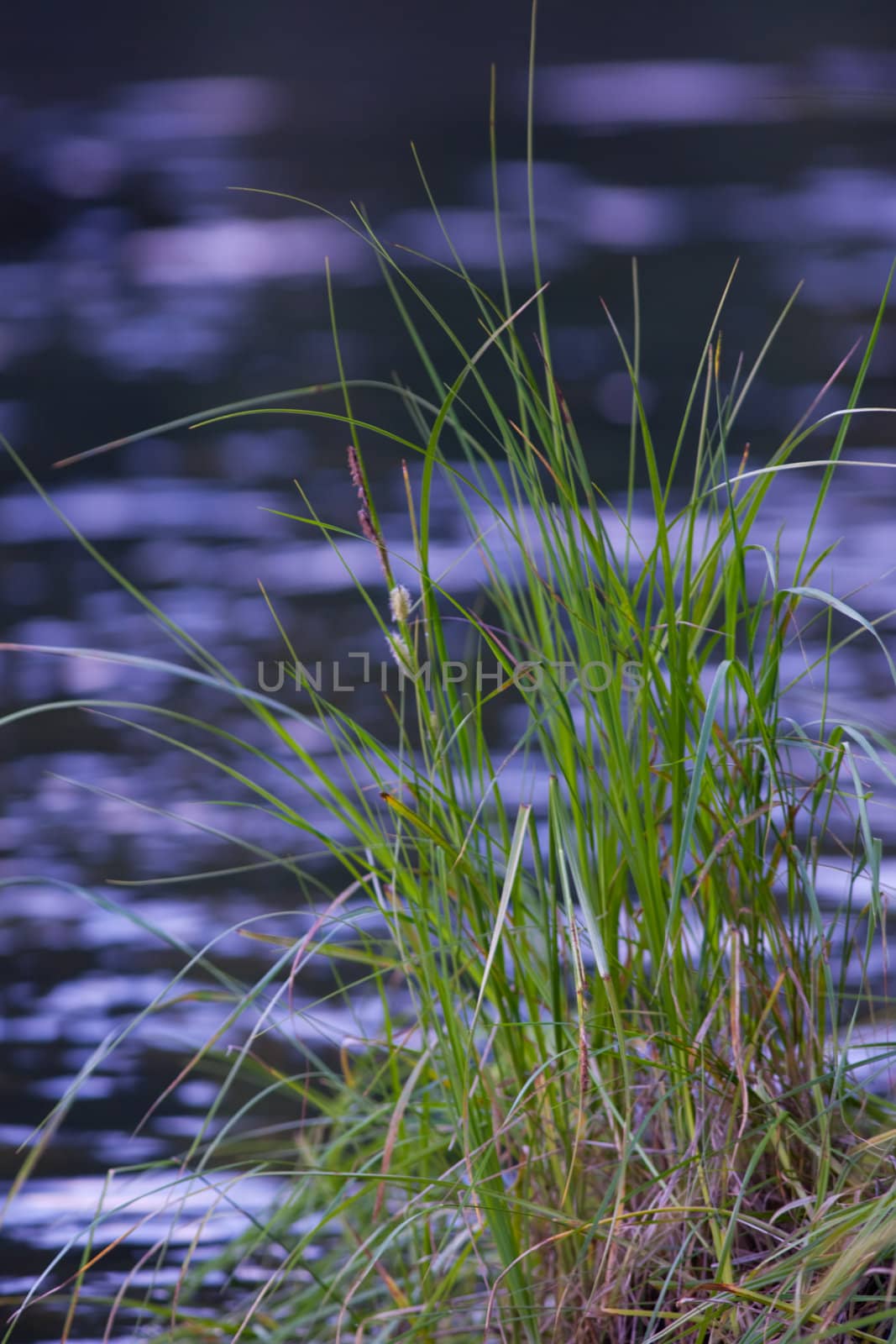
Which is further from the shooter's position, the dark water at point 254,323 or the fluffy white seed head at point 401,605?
the dark water at point 254,323

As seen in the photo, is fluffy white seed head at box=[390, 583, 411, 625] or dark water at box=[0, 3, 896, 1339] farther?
dark water at box=[0, 3, 896, 1339]

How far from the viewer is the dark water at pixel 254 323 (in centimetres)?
165

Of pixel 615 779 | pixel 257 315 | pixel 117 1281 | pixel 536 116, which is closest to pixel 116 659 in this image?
pixel 615 779

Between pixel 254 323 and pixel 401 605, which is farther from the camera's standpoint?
pixel 254 323

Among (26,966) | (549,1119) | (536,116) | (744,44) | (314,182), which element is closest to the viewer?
(549,1119)

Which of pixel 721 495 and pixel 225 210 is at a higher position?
pixel 225 210

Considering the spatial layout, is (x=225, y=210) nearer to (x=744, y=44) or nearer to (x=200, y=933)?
(x=744, y=44)

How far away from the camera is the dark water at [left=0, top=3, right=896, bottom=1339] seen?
1.65m

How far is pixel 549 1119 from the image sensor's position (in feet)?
2.96

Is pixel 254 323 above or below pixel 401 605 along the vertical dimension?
above

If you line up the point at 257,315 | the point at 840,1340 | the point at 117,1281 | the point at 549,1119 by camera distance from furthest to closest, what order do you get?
A: 1. the point at 257,315
2. the point at 117,1281
3. the point at 549,1119
4. the point at 840,1340

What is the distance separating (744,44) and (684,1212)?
576 cm

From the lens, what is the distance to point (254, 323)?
3.51m

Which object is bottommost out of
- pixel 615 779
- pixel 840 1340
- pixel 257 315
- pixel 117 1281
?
pixel 117 1281
